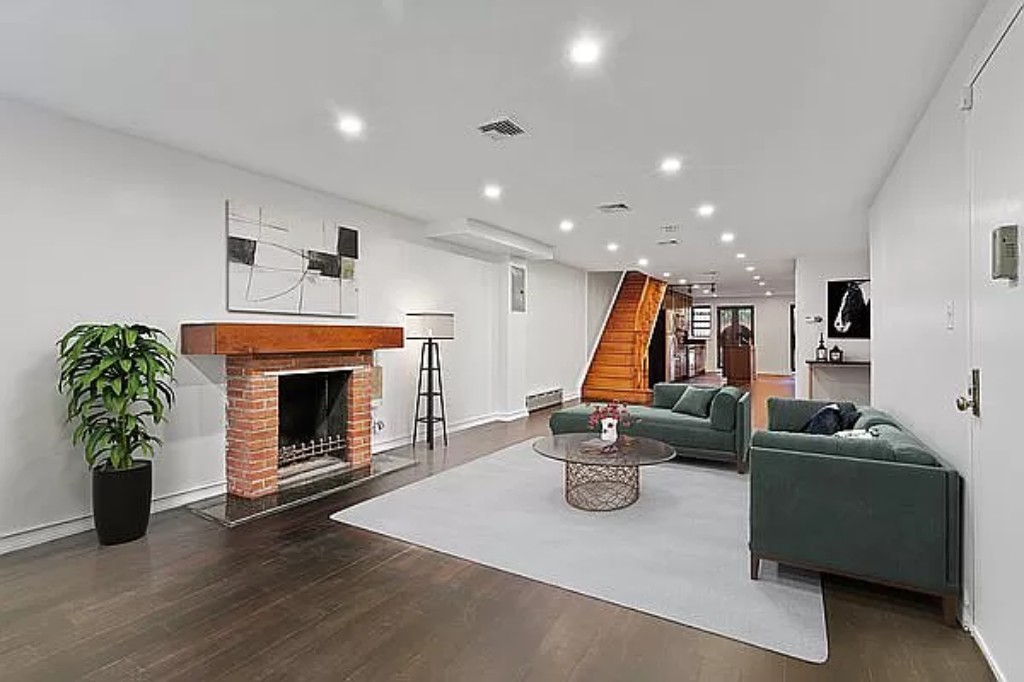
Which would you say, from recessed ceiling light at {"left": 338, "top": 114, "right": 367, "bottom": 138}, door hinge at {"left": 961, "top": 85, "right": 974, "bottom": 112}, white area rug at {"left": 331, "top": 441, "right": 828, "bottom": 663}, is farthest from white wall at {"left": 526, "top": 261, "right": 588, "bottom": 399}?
door hinge at {"left": 961, "top": 85, "right": 974, "bottom": 112}

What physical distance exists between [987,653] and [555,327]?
27.2 ft

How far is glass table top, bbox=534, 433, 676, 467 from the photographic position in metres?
3.99

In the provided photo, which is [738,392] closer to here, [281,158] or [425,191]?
[425,191]

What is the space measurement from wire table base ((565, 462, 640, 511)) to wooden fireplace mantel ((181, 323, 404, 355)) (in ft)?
7.48

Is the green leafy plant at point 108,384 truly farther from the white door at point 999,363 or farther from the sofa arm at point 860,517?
the white door at point 999,363

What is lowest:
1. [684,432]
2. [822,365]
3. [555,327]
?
[684,432]

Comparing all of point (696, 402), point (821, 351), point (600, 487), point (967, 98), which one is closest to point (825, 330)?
point (821, 351)

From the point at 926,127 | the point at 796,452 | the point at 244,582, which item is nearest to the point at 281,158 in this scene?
the point at 244,582

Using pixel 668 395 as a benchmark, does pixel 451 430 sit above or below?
below

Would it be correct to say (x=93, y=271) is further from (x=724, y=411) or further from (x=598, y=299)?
(x=598, y=299)

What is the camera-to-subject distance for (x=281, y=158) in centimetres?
430

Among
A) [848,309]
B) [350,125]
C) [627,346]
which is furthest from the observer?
[627,346]

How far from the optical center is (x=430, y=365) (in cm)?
631

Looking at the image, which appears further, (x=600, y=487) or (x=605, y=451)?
(x=600, y=487)
